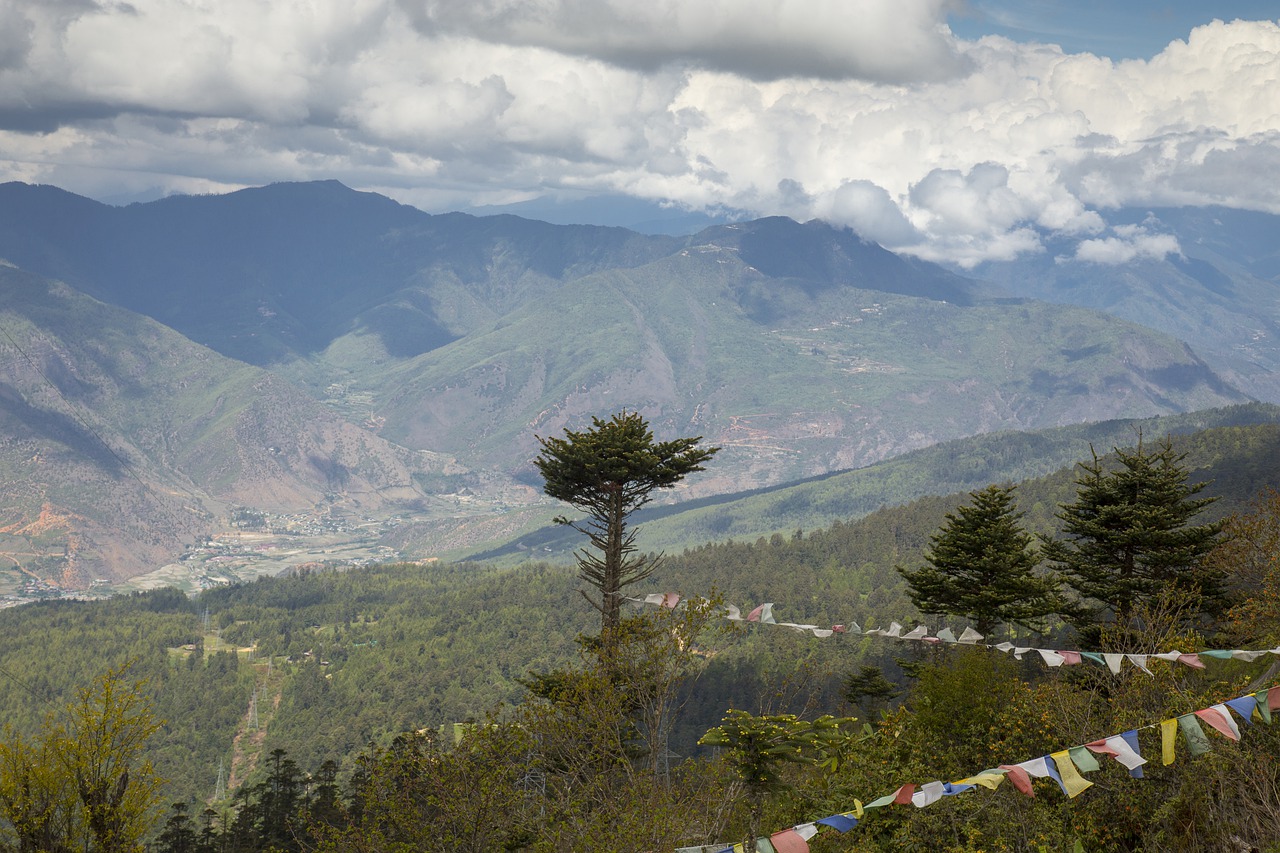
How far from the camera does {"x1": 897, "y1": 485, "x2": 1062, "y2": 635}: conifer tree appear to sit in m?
51.0

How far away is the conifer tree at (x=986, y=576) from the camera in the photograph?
51.0 metres

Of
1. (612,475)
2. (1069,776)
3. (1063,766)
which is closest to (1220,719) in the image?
(1063,766)

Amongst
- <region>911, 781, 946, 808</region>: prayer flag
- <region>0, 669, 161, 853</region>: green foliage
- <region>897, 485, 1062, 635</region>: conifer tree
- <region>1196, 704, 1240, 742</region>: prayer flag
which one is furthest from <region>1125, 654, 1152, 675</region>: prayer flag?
<region>0, 669, 161, 853</region>: green foliage

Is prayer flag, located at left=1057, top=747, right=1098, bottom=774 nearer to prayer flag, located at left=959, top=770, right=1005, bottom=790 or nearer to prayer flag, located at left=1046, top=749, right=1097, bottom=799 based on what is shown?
prayer flag, located at left=1046, top=749, right=1097, bottom=799

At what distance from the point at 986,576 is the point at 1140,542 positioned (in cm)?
775

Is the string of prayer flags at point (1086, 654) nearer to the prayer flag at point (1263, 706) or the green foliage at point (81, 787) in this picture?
the prayer flag at point (1263, 706)

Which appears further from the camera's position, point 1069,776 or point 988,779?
point 988,779

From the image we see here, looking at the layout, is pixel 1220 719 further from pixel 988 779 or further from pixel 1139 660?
pixel 1139 660

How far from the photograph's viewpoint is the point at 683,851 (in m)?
26.5

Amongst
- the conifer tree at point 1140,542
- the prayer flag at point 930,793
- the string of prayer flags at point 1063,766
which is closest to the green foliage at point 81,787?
the string of prayer flags at point 1063,766

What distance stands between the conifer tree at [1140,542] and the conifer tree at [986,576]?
2.48 metres

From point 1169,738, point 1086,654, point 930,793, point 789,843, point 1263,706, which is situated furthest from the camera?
point 1086,654

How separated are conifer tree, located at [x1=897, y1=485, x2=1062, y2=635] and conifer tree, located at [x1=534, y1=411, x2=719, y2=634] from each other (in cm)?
1383

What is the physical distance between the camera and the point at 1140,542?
51.6 metres
